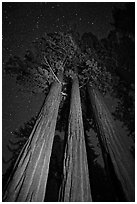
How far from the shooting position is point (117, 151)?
8.02 feet

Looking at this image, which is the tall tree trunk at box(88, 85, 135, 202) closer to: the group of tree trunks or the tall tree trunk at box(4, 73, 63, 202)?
the group of tree trunks

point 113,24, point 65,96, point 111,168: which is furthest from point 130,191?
point 113,24

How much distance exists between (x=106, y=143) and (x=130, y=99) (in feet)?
14.6

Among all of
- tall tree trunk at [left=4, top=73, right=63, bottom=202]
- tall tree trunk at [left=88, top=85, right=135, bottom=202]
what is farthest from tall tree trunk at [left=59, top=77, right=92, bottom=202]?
tall tree trunk at [left=88, top=85, right=135, bottom=202]

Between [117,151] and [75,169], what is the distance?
73 cm

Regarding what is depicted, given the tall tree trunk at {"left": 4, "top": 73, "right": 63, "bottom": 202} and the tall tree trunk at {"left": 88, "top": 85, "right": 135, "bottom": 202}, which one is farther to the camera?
the tall tree trunk at {"left": 88, "top": 85, "right": 135, "bottom": 202}

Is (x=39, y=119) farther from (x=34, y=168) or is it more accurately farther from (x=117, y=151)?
(x=117, y=151)

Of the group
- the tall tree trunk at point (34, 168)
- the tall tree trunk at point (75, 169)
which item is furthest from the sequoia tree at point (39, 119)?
the tall tree trunk at point (75, 169)

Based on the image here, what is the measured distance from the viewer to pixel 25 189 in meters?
1.84

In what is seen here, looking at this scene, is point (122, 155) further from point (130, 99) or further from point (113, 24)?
point (113, 24)

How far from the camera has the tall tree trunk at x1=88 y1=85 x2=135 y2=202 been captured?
6.41 feet

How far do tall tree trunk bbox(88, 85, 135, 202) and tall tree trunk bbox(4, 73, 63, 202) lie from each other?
3.18 ft

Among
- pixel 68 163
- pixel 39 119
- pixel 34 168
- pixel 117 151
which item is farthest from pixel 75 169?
pixel 39 119

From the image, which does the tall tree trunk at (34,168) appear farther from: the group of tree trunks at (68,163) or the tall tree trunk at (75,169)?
the tall tree trunk at (75,169)
